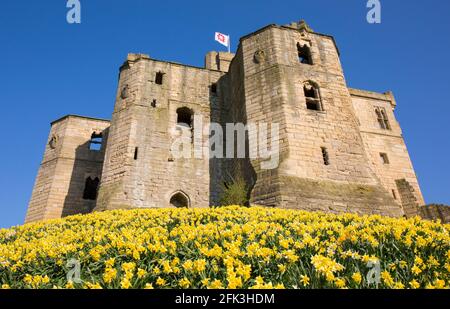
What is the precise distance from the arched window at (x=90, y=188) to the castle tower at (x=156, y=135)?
5531mm

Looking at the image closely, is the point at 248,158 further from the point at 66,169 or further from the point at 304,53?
the point at 66,169

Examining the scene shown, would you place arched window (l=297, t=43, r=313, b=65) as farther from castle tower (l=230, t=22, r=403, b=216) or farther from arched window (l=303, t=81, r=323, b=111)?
arched window (l=303, t=81, r=323, b=111)

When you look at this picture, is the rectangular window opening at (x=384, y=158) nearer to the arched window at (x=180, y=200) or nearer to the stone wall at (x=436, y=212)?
the stone wall at (x=436, y=212)

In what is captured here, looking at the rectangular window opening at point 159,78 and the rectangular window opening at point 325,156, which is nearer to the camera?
the rectangular window opening at point 325,156

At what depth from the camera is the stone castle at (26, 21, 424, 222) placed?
11.1 meters

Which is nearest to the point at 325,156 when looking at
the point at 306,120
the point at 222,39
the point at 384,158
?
the point at 306,120

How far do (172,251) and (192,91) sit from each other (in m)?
14.0

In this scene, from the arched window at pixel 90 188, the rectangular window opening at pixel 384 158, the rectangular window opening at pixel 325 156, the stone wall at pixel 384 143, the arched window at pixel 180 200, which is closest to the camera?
the rectangular window opening at pixel 325 156

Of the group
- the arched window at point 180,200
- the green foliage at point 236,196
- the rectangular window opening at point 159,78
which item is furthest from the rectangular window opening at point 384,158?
the rectangular window opening at point 159,78

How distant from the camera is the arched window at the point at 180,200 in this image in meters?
14.1

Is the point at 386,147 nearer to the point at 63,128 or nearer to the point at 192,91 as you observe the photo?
the point at 192,91

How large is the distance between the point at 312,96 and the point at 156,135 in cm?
772

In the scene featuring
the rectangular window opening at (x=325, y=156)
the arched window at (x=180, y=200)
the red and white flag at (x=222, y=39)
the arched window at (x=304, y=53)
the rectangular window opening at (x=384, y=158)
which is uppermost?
the red and white flag at (x=222, y=39)

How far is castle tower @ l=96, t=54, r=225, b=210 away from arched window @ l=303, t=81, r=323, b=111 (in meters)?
5.28
